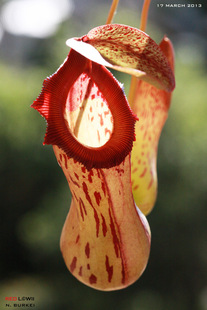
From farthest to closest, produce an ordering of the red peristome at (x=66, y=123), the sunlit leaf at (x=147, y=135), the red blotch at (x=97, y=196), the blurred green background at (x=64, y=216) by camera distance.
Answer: the blurred green background at (x=64, y=216) < the sunlit leaf at (x=147, y=135) < the red blotch at (x=97, y=196) < the red peristome at (x=66, y=123)

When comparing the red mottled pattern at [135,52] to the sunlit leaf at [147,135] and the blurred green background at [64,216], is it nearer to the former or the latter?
the sunlit leaf at [147,135]

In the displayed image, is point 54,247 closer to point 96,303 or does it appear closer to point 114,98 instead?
point 96,303

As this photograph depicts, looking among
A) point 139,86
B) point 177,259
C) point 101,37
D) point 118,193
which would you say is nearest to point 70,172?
point 118,193

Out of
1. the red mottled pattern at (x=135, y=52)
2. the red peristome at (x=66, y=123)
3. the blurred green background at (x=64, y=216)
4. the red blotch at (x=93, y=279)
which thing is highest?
the red mottled pattern at (x=135, y=52)

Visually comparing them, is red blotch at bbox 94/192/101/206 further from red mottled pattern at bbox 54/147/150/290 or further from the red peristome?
the red peristome

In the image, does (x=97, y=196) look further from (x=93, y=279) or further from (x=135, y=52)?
(x=135, y=52)

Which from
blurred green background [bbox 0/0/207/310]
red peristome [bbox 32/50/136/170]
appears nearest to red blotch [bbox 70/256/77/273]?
red peristome [bbox 32/50/136/170]

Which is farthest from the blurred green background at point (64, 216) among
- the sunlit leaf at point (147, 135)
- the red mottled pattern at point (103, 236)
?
the red mottled pattern at point (103, 236)
